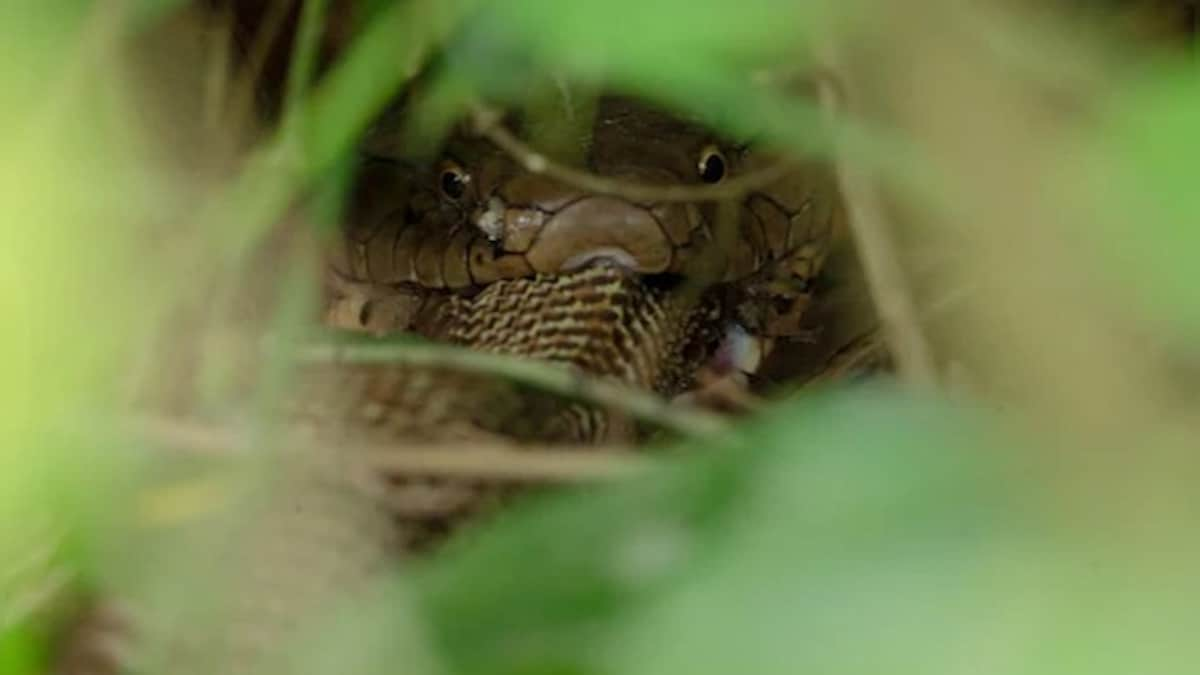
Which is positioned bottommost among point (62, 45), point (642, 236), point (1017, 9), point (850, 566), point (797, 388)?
point (850, 566)

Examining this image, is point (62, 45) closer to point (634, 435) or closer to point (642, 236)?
point (634, 435)

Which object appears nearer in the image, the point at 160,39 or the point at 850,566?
the point at 850,566

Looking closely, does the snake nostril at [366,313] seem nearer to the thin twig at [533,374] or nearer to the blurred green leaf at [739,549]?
the thin twig at [533,374]

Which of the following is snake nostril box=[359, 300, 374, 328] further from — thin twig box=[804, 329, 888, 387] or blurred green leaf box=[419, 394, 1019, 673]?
blurred green leaf box=[419, 394, 1019, 673]

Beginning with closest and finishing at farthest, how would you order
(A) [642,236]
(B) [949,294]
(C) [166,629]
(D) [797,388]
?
(B) [949,294], (C) [166,629], (D) [797,388], (A) [642,236]

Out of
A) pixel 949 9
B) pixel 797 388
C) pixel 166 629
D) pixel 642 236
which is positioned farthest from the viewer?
pixel 642 236

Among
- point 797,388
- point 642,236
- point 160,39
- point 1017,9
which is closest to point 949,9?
point 1017,9

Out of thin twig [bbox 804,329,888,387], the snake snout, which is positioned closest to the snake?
the snake snout

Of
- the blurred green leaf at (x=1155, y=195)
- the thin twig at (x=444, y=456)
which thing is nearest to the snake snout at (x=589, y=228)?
the thin twig at (x=444, y=456)
